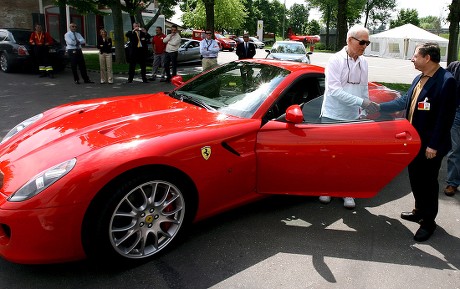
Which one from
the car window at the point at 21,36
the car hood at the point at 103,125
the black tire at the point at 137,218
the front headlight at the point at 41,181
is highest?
the car window at the point at 21,36

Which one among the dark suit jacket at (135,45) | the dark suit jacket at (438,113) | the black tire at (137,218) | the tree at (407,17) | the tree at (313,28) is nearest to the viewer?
the black tire at (137,218)

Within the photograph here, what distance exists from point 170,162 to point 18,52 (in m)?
12.6

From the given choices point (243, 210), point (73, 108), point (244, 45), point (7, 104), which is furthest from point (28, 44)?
point (243, 210)

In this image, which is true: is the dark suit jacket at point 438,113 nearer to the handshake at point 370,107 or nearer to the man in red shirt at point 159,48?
the handshake at point 370,107

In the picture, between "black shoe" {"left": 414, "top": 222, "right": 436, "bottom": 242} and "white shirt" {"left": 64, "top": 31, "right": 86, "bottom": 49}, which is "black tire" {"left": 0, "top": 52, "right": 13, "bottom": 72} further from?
"black shoe" {"left": 414, "top": 222, "right": 436, "bottom": 242}

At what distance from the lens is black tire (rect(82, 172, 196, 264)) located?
2.49 meters

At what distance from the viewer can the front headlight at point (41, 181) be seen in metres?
2.36

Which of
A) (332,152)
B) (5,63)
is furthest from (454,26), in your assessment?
(5,63)

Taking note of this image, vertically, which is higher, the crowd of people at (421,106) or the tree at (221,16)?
the tree at (221,16)

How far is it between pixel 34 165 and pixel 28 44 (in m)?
12.3

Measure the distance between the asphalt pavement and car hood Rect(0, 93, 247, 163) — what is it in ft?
2.75

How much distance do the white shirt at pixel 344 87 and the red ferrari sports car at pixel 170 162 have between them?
0.12 meters

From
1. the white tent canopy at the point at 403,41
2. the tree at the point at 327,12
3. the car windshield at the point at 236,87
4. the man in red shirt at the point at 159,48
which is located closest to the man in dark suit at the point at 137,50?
the man in red shirt at the point at 159,48

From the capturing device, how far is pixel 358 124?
129 inches
